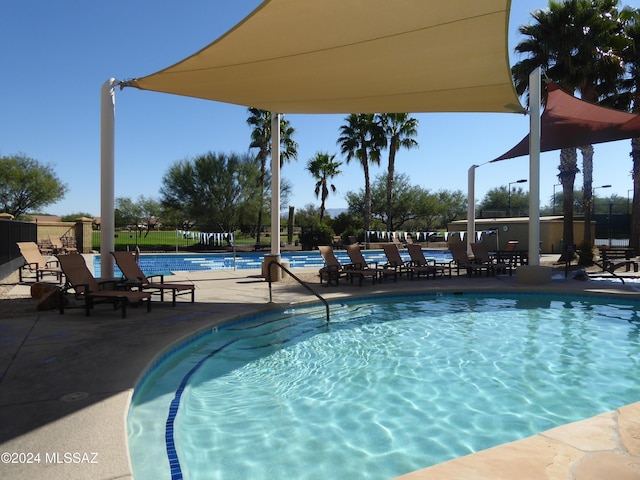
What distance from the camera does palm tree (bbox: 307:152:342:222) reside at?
38.0 metres

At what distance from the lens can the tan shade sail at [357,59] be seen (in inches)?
211

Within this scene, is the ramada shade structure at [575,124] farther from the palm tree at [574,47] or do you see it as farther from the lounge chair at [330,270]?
the lounge chair at [330,270]

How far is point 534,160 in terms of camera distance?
10.4 meters

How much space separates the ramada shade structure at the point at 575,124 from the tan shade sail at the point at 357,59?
12.6 ft

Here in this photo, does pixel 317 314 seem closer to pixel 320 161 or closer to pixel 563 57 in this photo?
pixel 563 57

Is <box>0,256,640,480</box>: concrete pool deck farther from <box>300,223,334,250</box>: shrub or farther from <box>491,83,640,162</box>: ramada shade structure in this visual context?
<box>300,223,334,250</box>: shrub

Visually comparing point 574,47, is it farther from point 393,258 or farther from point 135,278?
point 135,278

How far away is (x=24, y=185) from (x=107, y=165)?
115ft

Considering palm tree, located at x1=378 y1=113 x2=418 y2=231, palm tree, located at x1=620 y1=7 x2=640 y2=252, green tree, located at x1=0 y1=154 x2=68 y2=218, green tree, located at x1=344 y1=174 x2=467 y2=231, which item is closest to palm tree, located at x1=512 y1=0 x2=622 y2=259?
palm tree, located at x1=620 y1=7 x2=640 y2=252

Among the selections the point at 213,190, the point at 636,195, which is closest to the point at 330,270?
the point at 636,195

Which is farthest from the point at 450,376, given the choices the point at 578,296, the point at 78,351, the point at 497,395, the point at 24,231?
the point at 24,231

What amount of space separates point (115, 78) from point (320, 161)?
30.9 m

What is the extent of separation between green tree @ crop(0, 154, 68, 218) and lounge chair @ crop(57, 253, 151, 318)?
34.8 m

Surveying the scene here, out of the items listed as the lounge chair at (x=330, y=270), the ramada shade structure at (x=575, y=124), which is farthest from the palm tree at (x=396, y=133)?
the lounge chair at (x=330, y=270)
